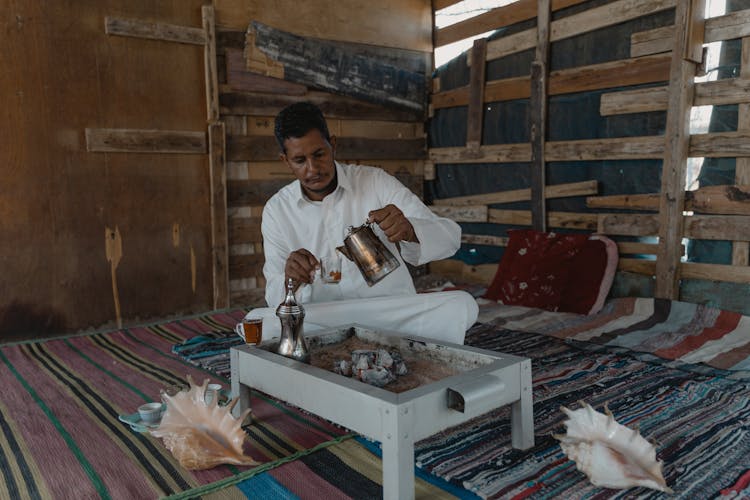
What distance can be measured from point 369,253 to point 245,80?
3.16 meters

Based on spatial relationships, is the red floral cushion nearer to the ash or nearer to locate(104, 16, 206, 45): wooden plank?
the ash

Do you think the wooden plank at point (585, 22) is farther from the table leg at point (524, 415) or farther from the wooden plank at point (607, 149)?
the table leg at point (524, 415)

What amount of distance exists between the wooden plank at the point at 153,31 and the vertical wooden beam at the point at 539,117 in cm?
270

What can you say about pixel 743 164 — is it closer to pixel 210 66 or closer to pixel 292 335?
pixel 292 335

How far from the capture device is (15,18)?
12.6ft

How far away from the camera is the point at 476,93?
209 inches

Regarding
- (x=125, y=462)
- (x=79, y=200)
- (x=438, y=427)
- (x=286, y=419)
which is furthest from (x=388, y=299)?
(x=79, y=200)

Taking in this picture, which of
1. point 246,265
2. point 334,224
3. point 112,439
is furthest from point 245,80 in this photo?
point 112,439

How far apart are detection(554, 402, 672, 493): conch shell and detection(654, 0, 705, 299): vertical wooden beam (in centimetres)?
247

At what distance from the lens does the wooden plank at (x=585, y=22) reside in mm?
4008

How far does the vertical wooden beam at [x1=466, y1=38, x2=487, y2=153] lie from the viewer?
525 cm

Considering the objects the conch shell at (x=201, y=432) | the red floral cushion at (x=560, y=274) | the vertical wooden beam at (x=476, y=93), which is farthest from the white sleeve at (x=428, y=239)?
the vertical wooden beam at (x=476, y=93)

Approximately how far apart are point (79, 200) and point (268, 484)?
3074mm

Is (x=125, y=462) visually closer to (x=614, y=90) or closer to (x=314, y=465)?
(x=314, y=465)
